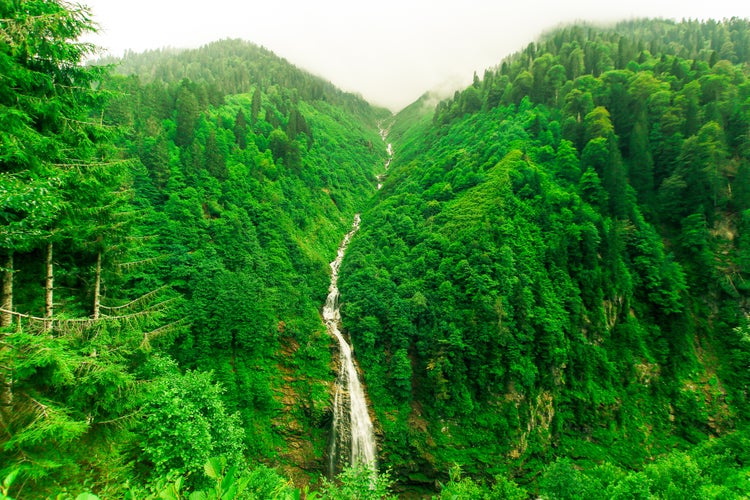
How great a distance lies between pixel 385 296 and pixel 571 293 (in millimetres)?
20336

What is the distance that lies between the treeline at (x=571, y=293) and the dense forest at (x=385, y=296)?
25cm

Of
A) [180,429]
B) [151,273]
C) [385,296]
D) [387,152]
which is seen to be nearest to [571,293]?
[385,296]

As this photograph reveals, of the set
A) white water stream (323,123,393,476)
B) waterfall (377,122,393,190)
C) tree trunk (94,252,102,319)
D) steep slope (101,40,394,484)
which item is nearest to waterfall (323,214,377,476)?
white water stream (323,123,393,476)

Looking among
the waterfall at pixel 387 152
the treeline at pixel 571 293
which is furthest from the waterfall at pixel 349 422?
the waterfall at pixel 387 152

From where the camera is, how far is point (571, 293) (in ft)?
113

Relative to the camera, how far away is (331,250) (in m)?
53.4

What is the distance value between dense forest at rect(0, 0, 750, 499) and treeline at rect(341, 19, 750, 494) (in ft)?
0.81

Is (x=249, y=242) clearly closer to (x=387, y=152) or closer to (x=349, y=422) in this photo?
(x=349, y=422)

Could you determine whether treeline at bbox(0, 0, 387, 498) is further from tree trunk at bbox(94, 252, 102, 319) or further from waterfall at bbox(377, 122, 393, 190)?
waterfall at bbox(377, 122, 393, 190)

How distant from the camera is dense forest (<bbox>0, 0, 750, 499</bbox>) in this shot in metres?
8.41

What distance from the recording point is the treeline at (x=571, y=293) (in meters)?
29.4

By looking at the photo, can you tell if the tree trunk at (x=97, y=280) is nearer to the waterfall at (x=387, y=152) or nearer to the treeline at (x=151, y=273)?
the treeline at (x=151, y=273)

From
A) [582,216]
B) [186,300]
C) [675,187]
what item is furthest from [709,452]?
[186,300]

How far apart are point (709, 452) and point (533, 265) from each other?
1908 centimetres
